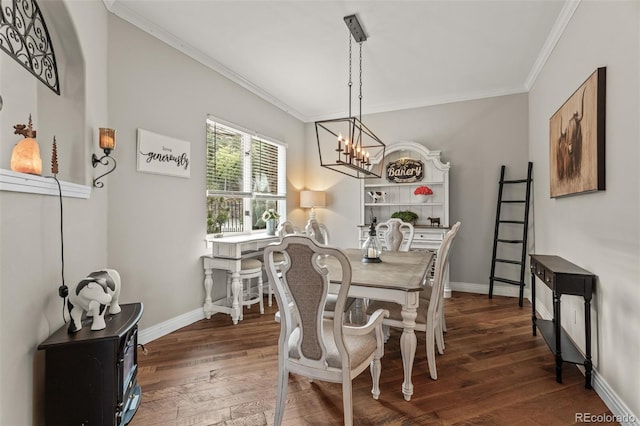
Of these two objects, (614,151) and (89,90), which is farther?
(89,90)

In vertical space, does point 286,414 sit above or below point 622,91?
below

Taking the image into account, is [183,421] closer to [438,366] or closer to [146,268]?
[146,268]

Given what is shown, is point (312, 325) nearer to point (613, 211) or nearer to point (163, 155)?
point (613, 211)

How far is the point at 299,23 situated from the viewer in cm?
285

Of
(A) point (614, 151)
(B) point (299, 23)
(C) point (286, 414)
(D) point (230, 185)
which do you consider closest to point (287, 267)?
(C) point (286, 414)

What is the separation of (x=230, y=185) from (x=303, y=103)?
1956mm

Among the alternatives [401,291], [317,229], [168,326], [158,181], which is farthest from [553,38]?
[168,326]

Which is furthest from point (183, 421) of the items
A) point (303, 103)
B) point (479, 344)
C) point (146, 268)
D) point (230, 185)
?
point (303, 103)

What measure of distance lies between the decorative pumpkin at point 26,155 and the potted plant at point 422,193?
4.22 meters

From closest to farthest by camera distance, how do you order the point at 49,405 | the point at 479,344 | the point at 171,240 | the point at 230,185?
the point at 49,405 → the point at 479,344 → the point at 171,240 → the point at 230,185

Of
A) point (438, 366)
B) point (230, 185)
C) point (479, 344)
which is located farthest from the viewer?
point (230, 185)

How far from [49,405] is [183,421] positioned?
0.65 m

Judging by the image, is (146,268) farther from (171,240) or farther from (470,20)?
(470,20)

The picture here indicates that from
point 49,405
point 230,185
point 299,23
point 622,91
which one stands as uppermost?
Answer: point 299,23
